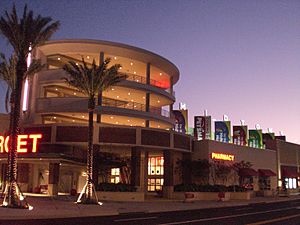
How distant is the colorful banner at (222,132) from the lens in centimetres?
6588

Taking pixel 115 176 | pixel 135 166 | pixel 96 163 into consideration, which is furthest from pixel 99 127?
pixel 115 176

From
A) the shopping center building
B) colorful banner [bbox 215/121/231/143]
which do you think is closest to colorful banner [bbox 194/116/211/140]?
the shopping center building

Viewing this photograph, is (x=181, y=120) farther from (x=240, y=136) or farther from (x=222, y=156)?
(x=240, y=136)

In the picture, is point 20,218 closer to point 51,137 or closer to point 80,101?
point 51,137

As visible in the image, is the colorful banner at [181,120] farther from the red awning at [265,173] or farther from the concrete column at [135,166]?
the concrete column at [135,166]

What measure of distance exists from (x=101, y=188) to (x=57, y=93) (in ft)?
60.3

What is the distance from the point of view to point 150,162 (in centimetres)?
5725

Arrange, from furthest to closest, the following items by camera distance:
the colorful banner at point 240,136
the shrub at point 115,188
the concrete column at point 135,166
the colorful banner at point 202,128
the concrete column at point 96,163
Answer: the colorful banner at point 240,136 → the colorful banner at point 202,128 → the concrete column at point 135,166 → the concrete column at point 96,163 → the shrub at point 115,188

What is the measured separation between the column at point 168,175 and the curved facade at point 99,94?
5015mm

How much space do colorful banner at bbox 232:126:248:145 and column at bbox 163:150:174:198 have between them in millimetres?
24801

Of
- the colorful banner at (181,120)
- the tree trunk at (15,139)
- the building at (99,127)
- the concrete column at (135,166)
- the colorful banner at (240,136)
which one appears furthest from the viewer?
the colorful banner at (240,136)

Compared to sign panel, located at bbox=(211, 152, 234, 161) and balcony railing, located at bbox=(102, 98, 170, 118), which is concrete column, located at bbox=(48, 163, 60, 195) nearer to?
balcony railing, located at bbox=(102, 98, 170, 118)

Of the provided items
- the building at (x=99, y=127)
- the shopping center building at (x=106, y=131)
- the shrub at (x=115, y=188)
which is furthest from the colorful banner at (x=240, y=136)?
the shrub at (x=115, y=188)

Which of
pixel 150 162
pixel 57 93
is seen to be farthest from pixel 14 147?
pixel 150 162
